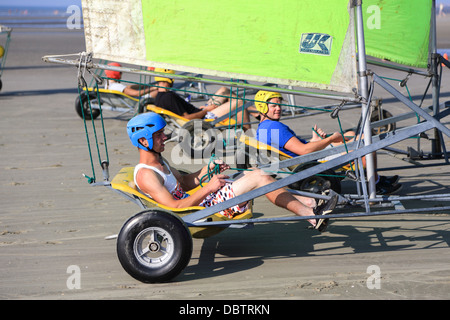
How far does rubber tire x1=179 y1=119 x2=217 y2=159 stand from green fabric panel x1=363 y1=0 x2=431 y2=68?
333 cm

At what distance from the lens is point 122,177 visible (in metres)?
5.27

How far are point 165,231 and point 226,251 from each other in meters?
0.93

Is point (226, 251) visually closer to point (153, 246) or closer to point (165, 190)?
point (165, 190)

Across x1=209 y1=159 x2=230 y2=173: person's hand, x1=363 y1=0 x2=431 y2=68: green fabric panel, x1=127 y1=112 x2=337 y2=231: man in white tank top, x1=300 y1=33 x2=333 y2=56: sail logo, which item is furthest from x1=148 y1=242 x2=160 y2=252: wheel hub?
x1=363 y1=0 x2=431 y2=68: green fabric panel

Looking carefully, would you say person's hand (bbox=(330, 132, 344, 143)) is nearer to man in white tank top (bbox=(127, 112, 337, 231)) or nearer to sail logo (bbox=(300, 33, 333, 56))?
man in white tank top (bbox=(127, 112, 337, 231))

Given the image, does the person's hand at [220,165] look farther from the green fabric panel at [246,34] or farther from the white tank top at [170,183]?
the green fabric panel at [246,34]

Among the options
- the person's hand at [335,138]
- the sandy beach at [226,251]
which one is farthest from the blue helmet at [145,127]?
the person's hand at [335,138]

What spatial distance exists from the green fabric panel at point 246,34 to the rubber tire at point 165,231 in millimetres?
1178

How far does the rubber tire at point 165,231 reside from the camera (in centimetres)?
471

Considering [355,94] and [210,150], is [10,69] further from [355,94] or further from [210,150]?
[355,94]

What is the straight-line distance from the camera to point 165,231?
4.73 meters

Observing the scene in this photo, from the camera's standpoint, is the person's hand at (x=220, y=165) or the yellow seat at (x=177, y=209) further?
the person's hand at (x=220, y=165)

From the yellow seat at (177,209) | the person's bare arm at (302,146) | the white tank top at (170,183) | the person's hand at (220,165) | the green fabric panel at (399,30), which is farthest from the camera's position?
the person's bare arm at (302,146)

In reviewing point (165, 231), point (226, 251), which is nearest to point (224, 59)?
point (165, 231)
